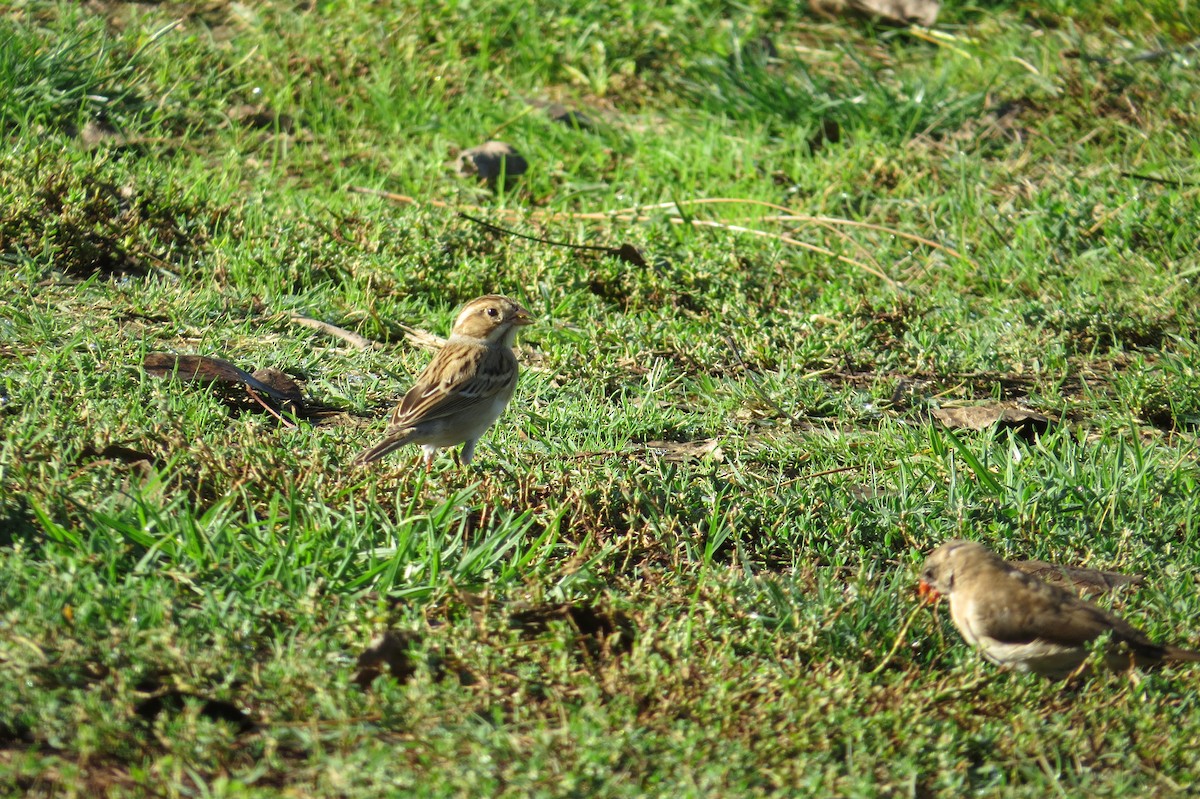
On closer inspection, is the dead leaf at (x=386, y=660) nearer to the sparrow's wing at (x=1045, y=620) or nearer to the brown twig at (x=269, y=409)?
the brown twig at (x=269, y=409)

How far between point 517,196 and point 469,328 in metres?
2.48

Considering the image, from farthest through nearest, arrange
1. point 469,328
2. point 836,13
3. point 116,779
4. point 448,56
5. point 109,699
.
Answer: point 836,13, point 448,56, point 469,328, point 109,699, point 116,779

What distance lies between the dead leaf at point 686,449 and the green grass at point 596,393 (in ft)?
0.21

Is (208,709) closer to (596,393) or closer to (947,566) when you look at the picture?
(947,566)

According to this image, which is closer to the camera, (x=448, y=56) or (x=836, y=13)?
(x=448, y=56)

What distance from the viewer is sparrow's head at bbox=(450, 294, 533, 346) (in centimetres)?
623

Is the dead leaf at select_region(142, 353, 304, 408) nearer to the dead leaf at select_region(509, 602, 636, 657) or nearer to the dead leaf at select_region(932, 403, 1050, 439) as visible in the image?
the dead leaf at select_region(509, 602, 636, 657)

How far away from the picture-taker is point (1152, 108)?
9.05 metres

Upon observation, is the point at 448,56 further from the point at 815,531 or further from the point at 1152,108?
the point at 815,531

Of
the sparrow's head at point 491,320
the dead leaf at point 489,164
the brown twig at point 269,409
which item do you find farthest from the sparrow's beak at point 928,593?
the dead leaf at point 489,164

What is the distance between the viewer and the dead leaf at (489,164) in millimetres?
8570

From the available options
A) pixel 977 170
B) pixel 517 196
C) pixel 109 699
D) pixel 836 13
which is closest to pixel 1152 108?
pixel 977 170

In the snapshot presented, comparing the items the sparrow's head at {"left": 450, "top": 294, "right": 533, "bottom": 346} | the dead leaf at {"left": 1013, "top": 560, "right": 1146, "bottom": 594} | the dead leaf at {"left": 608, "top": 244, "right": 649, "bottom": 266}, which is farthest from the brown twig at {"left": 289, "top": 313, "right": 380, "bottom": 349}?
the dead leaf at {"left": 1013, "top": 560, "right": 1146, "bottom": 594}

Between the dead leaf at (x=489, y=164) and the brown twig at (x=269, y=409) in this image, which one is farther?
the dead leaf at (x=489, y=164)
